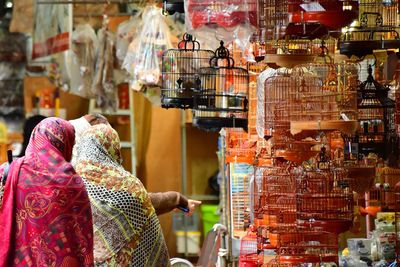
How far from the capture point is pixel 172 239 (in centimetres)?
1702

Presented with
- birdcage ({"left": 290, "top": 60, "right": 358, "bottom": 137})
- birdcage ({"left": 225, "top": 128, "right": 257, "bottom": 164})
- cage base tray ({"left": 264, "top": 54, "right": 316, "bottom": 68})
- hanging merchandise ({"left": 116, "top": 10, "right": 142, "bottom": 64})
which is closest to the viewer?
cage base tray ({"left": 264, "top": 54, "right": 316, "bottom": 68})

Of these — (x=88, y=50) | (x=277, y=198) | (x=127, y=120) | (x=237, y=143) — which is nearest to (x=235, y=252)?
(x=237, y=143)

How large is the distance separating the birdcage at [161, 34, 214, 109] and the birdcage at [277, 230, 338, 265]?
1.19 meters

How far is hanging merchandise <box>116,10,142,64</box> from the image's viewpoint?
14234mm

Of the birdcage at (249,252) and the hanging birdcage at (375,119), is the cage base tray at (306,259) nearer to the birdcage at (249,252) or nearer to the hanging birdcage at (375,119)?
the hanging birdcage at (375,119)

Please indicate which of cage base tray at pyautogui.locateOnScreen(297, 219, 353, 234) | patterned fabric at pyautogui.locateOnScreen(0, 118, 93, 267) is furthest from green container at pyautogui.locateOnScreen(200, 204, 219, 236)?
patterned fabric at pyautogui.locateOnScreen(0, 118, 93, 267)

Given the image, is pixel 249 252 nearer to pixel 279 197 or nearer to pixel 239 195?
pixel 239 195

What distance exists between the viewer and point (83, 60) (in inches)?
583

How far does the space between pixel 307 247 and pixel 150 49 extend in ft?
14.5

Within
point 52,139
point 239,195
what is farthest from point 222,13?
point 239,195

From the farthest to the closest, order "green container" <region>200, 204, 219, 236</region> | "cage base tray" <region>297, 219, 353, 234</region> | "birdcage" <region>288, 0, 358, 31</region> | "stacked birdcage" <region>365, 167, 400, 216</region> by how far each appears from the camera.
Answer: "green container" <region>200, 204, 219, 236</region>, "stacked birdcage" <region>365, 167, 400, 216</region>, "cage base tray" <region>297, 219, 353, 234</region>, "birdcage" <region>288, 0, 358, 31</region>

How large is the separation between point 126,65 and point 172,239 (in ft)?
Answer: 12.2

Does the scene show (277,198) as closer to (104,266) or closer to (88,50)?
(104,266)

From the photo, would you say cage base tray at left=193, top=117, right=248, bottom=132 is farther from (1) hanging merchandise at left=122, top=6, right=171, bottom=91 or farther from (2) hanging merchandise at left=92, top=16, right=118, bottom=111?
(2) hanging merchandise at left=92, top=16, right=118, bottom=111
